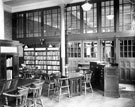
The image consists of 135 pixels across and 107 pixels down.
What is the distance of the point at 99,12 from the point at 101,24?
67 centimetres

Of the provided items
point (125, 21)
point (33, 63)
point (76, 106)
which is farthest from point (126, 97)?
point (33, 63)

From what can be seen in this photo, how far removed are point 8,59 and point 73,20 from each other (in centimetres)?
549

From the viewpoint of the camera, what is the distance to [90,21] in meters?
8.45

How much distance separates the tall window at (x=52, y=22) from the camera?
9.50m

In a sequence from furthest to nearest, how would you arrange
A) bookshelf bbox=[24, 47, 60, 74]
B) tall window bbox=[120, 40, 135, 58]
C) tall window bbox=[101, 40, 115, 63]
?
bookshelf bbox=[24, 47, 60, 74]
tall window bbox=[101, 40, 115, 63]
tall window bbox=[120, 40, 135, 58]

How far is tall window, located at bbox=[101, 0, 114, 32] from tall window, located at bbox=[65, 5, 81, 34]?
1.45m

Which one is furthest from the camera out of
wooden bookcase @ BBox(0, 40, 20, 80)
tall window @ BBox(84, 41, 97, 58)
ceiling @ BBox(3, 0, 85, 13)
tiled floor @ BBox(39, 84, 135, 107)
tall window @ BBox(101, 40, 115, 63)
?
ceiling @ BBox(3, 0, 85, 13)

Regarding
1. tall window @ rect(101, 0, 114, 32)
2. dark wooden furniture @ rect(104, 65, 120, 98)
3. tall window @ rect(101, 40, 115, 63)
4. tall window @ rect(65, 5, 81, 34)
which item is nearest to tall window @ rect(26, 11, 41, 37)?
tall window @ rect(65, 5, 81, 34)

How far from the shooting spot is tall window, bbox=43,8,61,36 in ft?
31.2

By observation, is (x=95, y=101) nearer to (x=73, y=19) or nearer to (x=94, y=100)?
(x=94, y=100)

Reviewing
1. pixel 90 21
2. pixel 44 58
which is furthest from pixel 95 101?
pixel 44 58

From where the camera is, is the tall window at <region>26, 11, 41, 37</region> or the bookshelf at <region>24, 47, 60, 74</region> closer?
the bookshelf at <region>24, 47, 60, 74</region>

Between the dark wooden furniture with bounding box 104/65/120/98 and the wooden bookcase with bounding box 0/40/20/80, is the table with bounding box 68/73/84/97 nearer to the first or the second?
the dark wooden furniture with bounding box 104/65/120/98

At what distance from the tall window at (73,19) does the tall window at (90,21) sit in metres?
0.41
